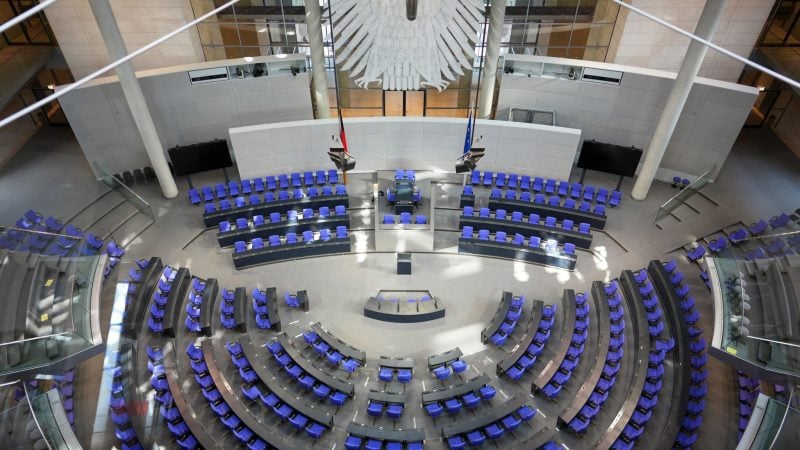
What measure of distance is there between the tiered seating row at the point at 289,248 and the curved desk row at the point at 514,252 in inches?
149

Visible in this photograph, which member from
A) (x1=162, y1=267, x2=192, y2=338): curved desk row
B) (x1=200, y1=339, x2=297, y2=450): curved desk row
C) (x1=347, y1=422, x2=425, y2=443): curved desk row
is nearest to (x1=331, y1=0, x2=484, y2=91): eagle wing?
(x1=347, y1=422, x2=425, y2=443): curved desk row

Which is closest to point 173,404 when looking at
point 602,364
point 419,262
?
point 419,262

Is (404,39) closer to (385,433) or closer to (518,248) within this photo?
(385,433)

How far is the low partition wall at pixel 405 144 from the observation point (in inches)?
674

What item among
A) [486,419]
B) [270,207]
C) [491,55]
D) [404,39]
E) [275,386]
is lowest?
[486,419]

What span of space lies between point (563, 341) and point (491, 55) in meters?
9.65

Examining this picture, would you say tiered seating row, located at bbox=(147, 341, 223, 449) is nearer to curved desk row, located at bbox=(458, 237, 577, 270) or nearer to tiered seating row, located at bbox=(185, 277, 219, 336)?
tiered seating row, located at bbox=(185, 277, 219, 336)

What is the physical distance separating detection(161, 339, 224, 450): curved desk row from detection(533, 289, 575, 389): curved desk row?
7.36 meters

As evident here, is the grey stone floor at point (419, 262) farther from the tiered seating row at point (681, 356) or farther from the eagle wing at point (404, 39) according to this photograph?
the eagle wing at point (404, 39)

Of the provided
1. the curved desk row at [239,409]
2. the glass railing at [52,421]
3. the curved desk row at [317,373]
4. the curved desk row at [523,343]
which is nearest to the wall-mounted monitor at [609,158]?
the curved desk row at [523,343]

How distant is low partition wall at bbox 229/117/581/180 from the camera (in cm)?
1711

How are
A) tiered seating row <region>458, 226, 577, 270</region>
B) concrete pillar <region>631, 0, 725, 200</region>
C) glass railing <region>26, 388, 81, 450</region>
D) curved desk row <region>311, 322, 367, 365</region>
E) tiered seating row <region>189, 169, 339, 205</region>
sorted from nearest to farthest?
glass railing <region>26, 388, 81, 450</region> < curved desk row <region>311, 322, 367, 365</region> < concrete pillar <region>631, 0, 725, 200</region> < tiered seating row <region>458, 226, 577, 270</region> < tiered seating row <region>189, 169, 339, 205</region>

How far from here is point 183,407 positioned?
1104 centimetres

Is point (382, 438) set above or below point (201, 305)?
below
